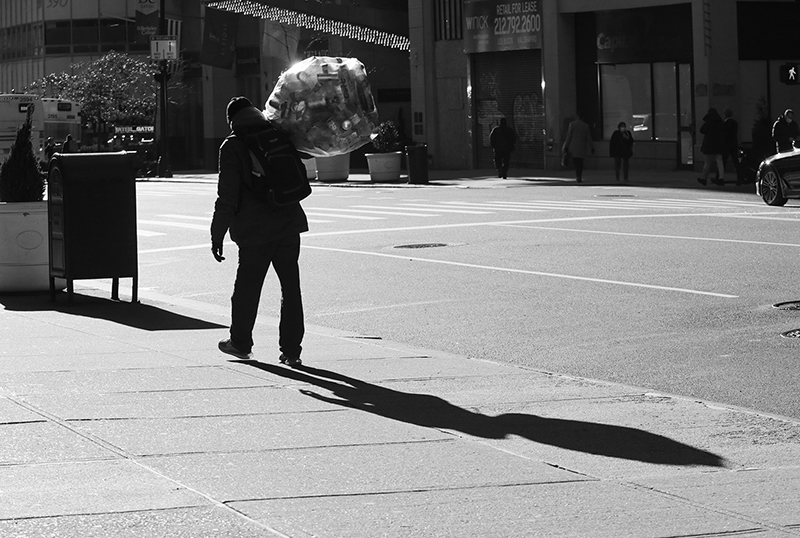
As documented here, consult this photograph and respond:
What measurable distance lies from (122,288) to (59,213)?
7.48ft

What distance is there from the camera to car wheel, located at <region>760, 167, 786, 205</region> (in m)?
24.2

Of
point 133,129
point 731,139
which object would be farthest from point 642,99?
point 133,129

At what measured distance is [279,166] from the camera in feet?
30.3

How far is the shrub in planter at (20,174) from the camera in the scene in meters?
14.2

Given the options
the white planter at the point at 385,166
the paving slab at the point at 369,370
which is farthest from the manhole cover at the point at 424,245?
the white planter at the point at 385,166

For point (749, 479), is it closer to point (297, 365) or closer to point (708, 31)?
point (297, 365)

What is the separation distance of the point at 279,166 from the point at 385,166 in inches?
1251

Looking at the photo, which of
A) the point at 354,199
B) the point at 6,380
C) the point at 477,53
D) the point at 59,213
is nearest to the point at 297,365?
the point at 6,380

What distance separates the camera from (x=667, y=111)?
38.9 meters

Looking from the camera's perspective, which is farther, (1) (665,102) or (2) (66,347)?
(1) (665,102)

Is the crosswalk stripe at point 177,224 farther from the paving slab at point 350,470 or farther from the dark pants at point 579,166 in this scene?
the paving slab at point 350,470

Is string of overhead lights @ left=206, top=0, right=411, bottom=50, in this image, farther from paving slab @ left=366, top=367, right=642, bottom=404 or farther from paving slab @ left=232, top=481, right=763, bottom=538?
paving slab @ left=232, top=481, right=763, bottom=538

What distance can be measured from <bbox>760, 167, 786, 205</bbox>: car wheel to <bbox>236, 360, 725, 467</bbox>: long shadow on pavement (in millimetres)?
17007

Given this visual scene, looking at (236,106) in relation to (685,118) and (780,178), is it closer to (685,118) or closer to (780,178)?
(780,178)
